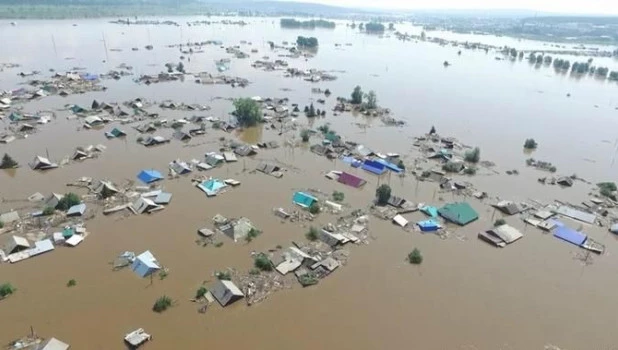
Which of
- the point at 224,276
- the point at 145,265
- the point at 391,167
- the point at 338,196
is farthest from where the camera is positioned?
the point at 391,167

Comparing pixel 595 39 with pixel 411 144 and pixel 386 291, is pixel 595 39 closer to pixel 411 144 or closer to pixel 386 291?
pixel 411 144

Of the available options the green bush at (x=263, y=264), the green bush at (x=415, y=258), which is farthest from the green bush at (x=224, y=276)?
the green bush at (x=415, y=258)

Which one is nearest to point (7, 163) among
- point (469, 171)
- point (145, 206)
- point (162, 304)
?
point (145, 206)

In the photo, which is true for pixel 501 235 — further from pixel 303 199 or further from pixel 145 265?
pixel 145 265

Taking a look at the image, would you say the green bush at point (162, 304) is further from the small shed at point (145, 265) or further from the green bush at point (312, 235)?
the green bush at point (312, 235)

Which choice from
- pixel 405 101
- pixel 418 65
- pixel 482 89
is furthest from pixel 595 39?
pixel 405 101

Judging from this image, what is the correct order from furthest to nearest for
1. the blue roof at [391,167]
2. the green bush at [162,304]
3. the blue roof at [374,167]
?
1. the blue roof at [391,167]
2. the blue roof at [374,167]
3. the green bush at [162,304]
